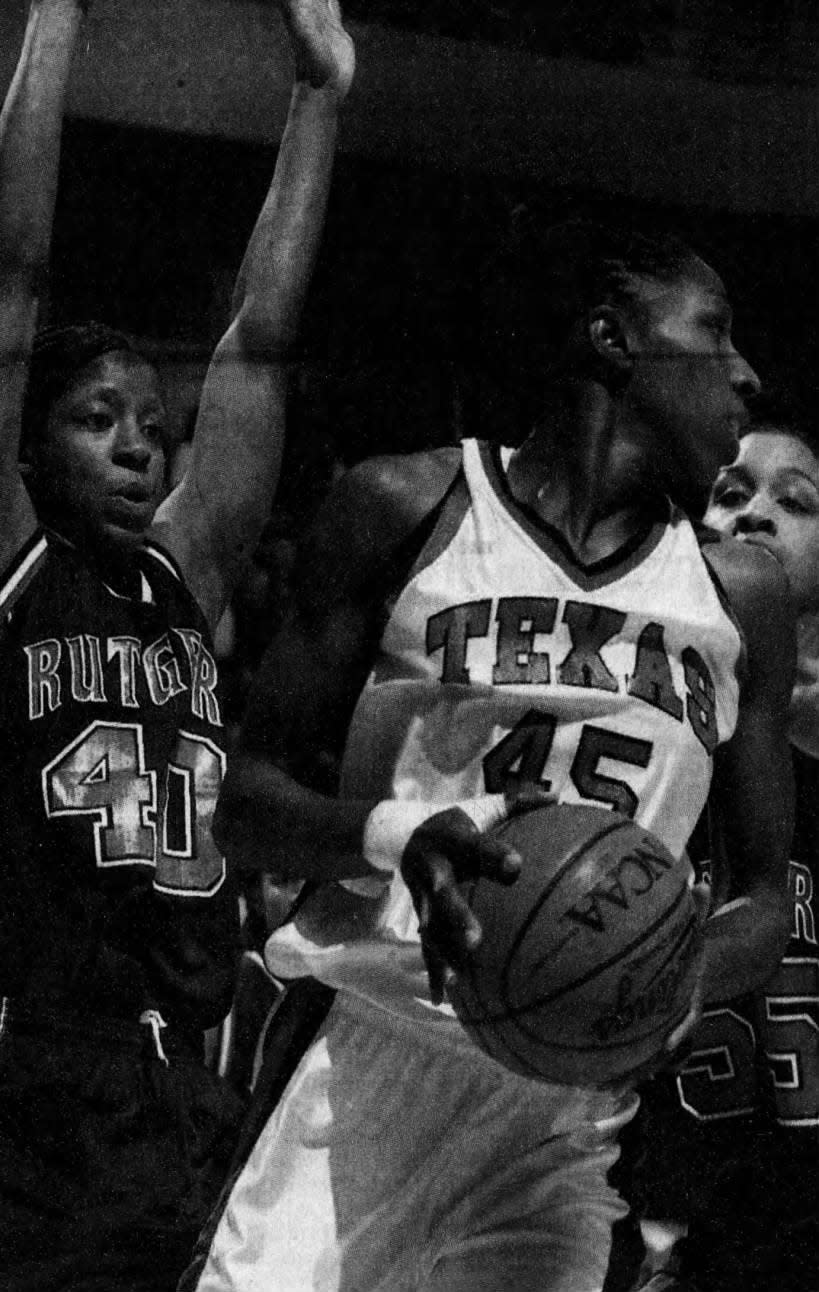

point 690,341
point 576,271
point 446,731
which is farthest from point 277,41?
point 446,731

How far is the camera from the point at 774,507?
2551mm

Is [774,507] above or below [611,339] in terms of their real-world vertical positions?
below

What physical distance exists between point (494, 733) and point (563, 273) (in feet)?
1.65

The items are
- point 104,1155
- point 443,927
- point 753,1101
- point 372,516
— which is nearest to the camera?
point 443,927

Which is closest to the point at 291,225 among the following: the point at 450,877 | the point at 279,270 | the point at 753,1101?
the point at 279,270

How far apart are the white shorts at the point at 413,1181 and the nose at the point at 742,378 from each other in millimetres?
731

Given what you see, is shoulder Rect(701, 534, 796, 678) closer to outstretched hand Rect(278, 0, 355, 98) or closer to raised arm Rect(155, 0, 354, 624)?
raised arm Rect(155, 0, 354, 624)

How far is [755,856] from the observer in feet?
7.02

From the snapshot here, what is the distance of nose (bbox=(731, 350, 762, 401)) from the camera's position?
216 cm

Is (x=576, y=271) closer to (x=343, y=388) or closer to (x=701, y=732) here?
(x=343, y=388)

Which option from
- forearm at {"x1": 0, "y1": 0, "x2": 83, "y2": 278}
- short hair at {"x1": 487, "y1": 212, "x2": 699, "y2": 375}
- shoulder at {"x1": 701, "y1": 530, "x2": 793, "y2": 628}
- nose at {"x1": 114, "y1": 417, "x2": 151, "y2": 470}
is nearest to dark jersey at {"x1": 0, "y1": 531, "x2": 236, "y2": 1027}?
nose at {"x1": 114, "y1": 417, "x2": 151, "y2": 470}

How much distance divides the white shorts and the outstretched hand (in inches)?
39.9

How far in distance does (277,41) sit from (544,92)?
0.98ft

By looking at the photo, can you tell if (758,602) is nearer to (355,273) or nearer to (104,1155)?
(355,273)
